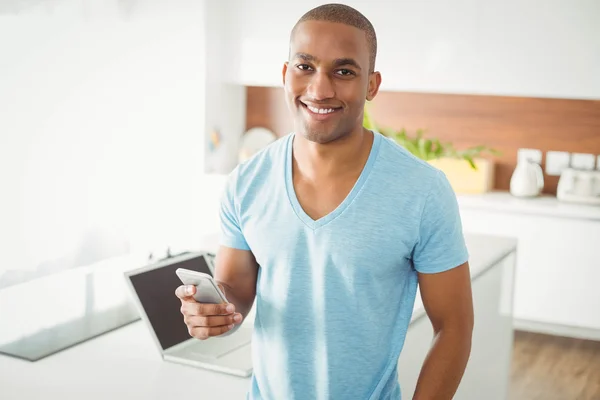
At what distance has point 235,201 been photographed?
1308mm

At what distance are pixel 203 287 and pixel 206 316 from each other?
0.05 m

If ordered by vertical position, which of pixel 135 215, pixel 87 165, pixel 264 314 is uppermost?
pixel 264 314

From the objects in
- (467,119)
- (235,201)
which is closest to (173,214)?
(467,119)

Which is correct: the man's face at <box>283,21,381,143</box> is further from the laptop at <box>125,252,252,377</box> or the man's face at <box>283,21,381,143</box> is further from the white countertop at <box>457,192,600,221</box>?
the white countertop at <box>457,192,600,221</box>

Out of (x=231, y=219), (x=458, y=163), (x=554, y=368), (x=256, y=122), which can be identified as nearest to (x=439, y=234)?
(x=231, y=219)

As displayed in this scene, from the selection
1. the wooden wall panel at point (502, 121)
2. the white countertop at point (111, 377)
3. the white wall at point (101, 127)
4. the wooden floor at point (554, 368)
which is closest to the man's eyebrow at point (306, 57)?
the white countertop at point (111, 377)

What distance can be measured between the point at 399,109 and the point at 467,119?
429 millimetres

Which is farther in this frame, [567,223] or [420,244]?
[567,223]

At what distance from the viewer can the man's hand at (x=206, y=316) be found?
1.24 metres

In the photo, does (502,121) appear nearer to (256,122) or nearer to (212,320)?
(256,122)

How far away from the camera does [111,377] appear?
1.53 meters

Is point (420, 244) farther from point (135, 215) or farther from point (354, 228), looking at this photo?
point (135, 215)

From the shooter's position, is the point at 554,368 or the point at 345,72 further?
the point at 554,368

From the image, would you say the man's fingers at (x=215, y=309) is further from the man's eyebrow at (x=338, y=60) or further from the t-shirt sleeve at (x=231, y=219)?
the man's eyebrow at (x=338, y=60)
